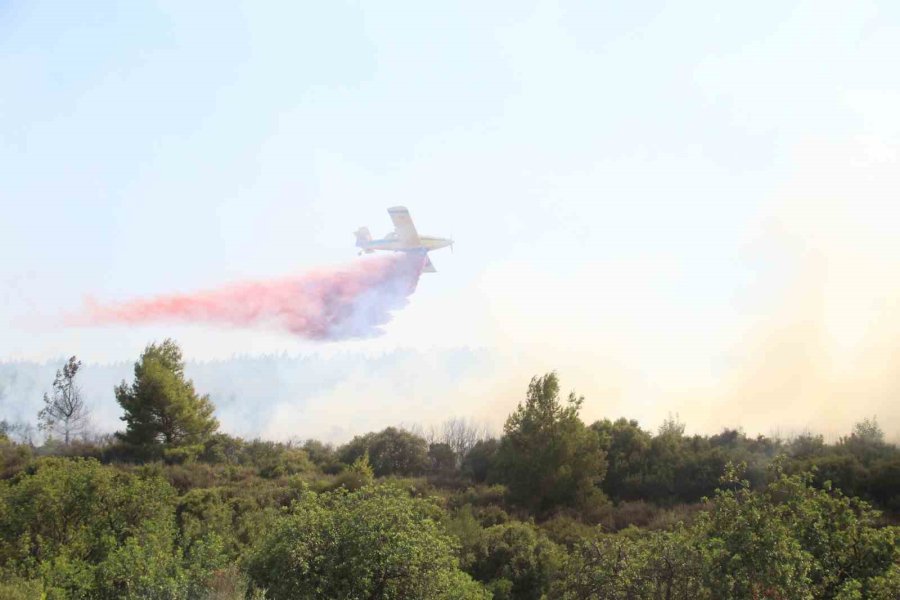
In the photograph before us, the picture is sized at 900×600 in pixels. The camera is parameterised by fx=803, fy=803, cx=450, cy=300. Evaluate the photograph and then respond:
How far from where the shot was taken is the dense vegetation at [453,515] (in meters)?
19.9

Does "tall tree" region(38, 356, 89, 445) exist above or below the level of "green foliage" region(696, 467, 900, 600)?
above

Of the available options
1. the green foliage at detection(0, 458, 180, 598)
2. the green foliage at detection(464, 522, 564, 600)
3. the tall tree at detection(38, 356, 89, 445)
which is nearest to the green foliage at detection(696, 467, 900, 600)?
the green foliage at detection(464, 522, 564, 600)

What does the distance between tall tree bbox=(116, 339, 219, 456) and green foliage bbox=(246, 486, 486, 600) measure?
37247 millimetres

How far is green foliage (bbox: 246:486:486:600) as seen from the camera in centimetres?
2311

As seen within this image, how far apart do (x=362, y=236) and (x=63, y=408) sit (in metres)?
41.1

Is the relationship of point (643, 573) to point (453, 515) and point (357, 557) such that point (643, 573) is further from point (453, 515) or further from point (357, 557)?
point (453, 515)

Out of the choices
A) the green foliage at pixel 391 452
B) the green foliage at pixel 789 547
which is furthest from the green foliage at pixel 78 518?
the green foliage at pixel 391 452

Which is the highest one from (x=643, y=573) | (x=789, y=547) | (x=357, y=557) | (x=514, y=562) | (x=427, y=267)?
(x=427, y=267)

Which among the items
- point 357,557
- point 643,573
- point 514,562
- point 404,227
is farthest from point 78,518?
point 404,227

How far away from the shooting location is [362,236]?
64875 millimetres

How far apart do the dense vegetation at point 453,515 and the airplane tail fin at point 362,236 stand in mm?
16058

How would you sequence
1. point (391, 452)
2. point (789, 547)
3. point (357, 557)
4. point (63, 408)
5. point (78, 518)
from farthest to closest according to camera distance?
1. point (63, 408)
2. point (391, 452)
3. point (78, 518)
4. point (357, 557)
5. point (789, 547)

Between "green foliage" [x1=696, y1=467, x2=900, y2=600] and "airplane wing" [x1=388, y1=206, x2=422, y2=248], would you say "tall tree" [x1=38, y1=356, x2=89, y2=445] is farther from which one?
"green foliage" [x1=696, y1=467, x2=900, y2=600]

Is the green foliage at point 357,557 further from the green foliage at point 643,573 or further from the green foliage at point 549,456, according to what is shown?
the green foliage at point 549,456
